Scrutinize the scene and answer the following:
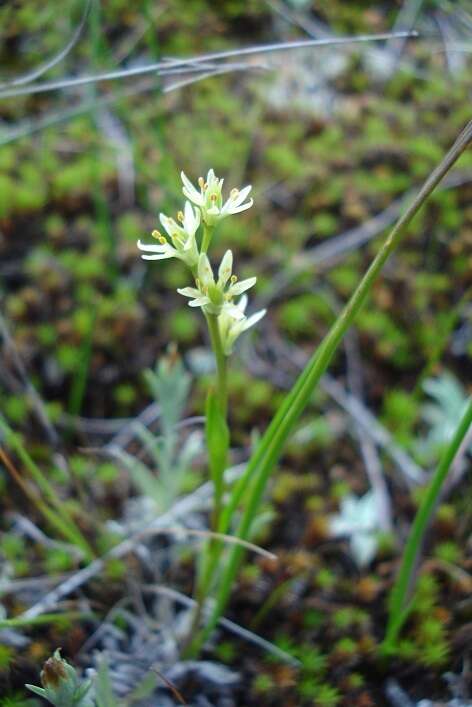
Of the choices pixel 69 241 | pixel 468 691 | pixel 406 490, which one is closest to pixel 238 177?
pixel 69 241

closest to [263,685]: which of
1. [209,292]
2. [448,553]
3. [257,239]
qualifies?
[448,553]

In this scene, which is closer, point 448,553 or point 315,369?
point 315,369

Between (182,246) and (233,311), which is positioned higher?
(182,246)

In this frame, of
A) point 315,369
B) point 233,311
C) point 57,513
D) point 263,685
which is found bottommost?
point 263,685

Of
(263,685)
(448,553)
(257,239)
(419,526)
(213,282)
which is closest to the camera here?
(213,282)

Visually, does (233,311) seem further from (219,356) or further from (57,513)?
(57,513)

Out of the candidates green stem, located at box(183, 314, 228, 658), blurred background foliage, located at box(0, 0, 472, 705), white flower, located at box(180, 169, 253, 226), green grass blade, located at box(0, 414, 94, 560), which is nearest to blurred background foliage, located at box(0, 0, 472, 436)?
blurred background foliage, located at box(0, 0, 472, 705)

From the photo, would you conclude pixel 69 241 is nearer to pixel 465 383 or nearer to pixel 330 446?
pixel 330 446
